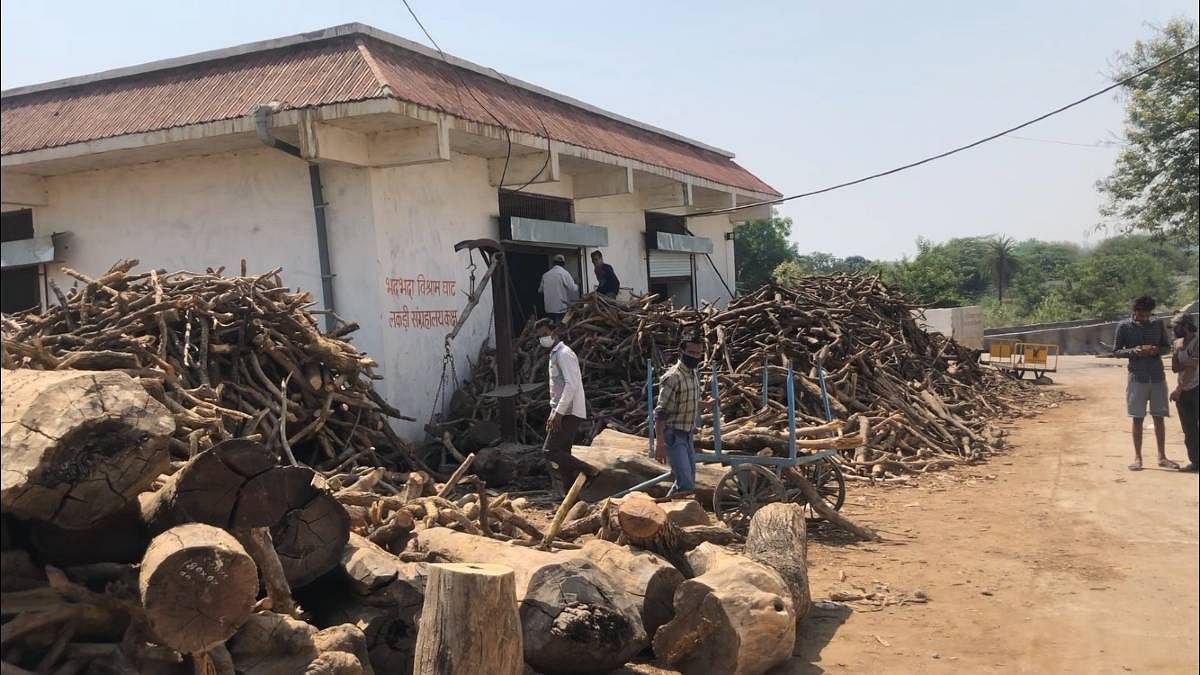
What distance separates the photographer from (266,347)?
339 inches

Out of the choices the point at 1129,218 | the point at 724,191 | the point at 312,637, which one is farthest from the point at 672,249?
the point at 312,637

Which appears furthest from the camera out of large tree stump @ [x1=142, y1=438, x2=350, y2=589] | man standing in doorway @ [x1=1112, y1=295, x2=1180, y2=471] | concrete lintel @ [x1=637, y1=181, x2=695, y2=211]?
concrete lintel @ [x1=637, y1=181, x2=695, y2=211]

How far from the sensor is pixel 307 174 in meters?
10.9

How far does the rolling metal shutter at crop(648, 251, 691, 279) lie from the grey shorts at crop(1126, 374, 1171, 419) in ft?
35.2

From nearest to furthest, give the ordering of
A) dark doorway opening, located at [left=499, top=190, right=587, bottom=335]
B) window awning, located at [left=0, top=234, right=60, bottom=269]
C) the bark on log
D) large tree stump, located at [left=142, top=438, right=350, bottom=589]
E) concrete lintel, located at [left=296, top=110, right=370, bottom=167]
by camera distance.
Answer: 1. large tree stump, located at [left=142, top=438, right=350, bottom=589]
2. the bark on log
3. concrete lintel, located at [left=296, top=110, right=370, bottom=167]
4. window awning, located at [left=0, top=234, right=60, bottom=269]
5. dark doorway opening, located at [left=499, top=190, right=587, bottom=335]

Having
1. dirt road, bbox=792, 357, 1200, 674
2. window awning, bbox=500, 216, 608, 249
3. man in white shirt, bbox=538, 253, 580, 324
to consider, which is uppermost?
window awning, bbox=500, 216, 608, 249

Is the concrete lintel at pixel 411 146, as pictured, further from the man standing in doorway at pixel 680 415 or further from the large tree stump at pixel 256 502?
the large tree stump at pixel 256 502

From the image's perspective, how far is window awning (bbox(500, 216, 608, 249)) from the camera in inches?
516

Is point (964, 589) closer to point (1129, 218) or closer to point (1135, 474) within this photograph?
point (1129, 218)

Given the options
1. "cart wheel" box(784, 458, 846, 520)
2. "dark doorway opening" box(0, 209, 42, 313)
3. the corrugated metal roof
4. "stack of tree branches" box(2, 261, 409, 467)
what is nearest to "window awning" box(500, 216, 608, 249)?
the corrugated metal roof

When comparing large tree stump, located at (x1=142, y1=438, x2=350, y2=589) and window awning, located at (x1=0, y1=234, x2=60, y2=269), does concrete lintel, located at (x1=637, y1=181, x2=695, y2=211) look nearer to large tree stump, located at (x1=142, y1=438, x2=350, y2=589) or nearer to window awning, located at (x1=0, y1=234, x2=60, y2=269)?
window awning, located at (x1=0, y1=234, x2=60, y2=269)

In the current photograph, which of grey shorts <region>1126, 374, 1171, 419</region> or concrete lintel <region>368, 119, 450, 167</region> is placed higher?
concrete lintel <region>368, 119, 450, 167</region>

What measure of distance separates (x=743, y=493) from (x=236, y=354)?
489 centimetres

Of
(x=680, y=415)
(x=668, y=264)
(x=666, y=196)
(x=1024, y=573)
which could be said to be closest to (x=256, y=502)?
(x=680, y=415)
